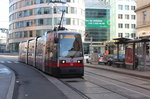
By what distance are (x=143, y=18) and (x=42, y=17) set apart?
41.1 m

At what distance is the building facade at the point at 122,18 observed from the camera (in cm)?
9331

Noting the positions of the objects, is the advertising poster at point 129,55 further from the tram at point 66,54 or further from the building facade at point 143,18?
the building facade at point 143,18

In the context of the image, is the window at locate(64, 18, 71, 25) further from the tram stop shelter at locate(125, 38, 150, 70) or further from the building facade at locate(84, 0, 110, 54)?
the tram stop shelter at locate(125, 38, 150, 70)

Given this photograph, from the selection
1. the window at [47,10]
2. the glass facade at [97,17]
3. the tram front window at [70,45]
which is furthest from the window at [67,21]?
the tram front window at [70,45]

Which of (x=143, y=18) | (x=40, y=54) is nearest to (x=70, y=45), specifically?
(x=40, y=54)

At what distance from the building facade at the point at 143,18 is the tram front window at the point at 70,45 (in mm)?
27774

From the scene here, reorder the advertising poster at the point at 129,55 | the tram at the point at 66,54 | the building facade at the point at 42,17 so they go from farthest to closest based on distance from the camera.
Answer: the building facade at the point at 42,17 < the advertising poster at the point at 129,55 < the tram at the point at 66,54

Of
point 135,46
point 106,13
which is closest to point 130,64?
point 135,46

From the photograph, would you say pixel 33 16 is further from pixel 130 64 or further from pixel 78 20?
pixel 130 64

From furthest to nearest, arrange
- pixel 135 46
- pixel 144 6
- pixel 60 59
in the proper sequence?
pixel 144 6 → pixel 135 46 → pixel 60 59

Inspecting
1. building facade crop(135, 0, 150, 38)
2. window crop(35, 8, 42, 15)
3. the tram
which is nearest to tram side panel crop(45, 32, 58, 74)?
the tram

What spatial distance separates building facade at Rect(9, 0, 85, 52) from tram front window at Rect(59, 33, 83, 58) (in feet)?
189

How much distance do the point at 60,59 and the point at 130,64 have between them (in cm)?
882

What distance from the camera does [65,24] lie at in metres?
76.1
